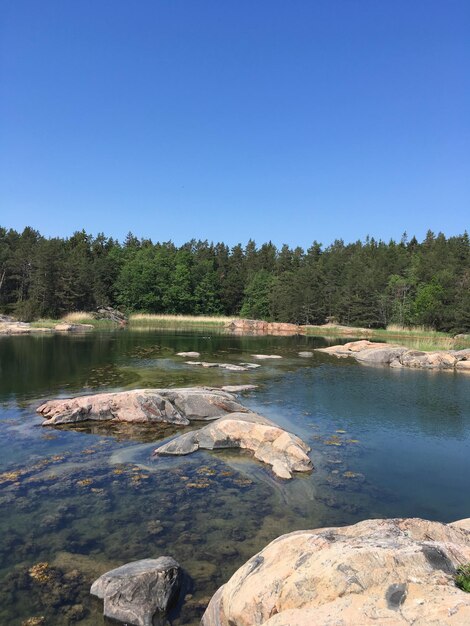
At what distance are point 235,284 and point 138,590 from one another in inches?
4549

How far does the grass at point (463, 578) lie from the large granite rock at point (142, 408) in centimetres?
1515

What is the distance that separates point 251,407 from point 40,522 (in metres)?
13.5

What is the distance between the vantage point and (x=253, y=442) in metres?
16.4

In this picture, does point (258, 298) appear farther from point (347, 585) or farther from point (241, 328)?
point (347, 585)

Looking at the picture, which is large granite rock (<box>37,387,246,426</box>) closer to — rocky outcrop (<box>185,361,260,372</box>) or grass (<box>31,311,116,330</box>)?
rocky outcrop (<box>185,361,260,372</box>)

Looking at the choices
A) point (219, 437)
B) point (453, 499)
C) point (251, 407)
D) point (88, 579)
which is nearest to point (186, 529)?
point (88, 579)

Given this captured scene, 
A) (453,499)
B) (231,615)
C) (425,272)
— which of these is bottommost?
(453,499)

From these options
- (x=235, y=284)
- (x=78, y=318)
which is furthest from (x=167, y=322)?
(x=235, y=284)

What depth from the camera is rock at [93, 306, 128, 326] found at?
89.8 metres

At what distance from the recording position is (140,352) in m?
45.0

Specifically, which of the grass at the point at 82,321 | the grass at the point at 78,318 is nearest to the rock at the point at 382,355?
the grass at the point at 82,321

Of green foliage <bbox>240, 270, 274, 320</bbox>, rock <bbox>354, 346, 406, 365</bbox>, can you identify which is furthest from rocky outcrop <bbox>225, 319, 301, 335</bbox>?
rock <bbox>354, 346, 406, 365</bbox>

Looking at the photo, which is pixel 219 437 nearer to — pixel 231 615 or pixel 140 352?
pixel 231 615

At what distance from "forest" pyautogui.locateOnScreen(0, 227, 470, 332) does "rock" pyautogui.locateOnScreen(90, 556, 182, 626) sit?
65797mm
